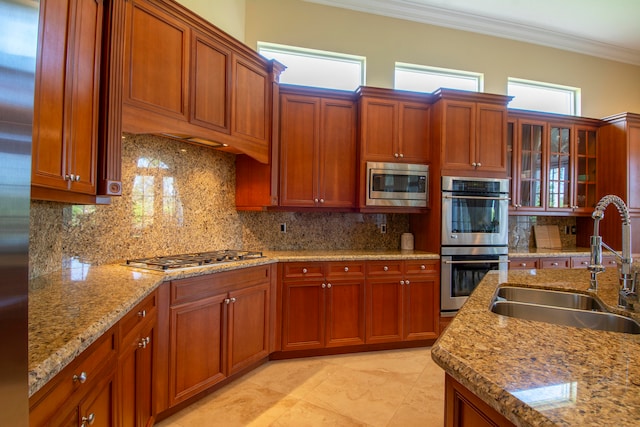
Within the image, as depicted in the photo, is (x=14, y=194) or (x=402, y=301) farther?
(x=402, y=301)

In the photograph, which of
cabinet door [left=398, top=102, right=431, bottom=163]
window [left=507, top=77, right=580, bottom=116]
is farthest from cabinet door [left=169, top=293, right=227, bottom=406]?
window [left=507, top=77, right=580, bottom=116]

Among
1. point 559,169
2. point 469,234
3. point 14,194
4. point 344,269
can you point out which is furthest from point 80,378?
point 559,169

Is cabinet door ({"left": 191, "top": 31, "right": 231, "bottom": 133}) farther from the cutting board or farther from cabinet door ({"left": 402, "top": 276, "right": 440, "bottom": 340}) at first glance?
the cutting board

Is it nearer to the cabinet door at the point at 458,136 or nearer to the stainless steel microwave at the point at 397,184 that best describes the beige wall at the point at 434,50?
the cabinet door at the point at 458,136

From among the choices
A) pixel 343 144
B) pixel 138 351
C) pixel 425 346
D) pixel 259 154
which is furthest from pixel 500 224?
pixel 138 351

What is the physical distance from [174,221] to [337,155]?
1.66 m

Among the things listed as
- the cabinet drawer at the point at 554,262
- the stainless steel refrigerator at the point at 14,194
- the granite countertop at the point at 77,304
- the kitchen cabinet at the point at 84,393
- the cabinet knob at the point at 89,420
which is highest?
the stainless steel refrigerator at the point at 14,194

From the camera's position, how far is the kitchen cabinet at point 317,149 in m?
3.21

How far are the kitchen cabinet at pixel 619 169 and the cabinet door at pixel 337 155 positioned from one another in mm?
3320

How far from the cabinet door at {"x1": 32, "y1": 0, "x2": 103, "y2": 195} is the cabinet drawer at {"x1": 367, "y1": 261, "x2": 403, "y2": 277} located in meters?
2.27

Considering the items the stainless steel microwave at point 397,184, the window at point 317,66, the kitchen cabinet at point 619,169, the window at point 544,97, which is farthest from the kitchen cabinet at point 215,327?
the kitchen cabinet at point 619,169

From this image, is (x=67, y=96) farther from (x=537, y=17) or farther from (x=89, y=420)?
(x=537, y=17)

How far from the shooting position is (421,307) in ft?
10.6

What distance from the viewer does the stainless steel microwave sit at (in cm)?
330
